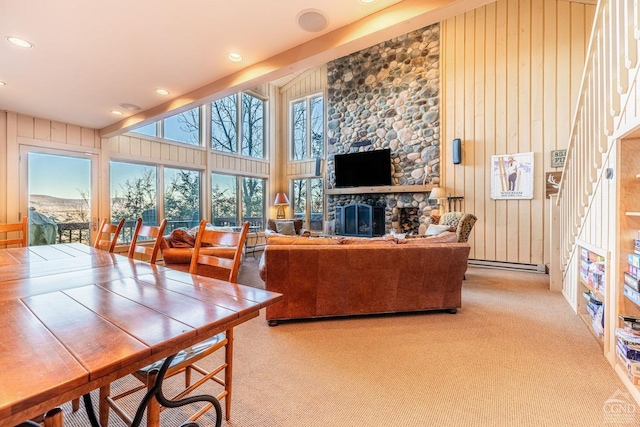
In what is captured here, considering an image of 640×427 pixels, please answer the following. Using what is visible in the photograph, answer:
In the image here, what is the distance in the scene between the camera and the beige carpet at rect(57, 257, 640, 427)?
1554 mm

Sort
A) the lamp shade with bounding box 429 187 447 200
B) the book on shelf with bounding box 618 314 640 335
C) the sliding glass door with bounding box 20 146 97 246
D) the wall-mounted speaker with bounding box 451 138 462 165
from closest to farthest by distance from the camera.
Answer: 1. the book on shelf with bounding box 618 314 640 335
2. the sliding glass door with bounding box 20 146 97 246
3. the lamp shade with bounding box 429 187 447 200
4. the wall-mounted speaker with bounding box 451 138 462 165

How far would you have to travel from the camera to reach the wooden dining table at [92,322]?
641 mm

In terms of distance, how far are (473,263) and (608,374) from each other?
3814 mm

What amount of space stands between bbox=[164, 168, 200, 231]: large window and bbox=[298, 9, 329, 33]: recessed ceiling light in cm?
482

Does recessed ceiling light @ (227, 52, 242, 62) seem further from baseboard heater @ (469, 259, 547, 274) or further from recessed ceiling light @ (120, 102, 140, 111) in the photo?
baseboard heater @ (469, 259, 547, 274)

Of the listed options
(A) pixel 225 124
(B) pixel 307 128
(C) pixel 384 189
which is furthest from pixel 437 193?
(A) pixel 225 124

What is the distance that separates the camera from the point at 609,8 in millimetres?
2002

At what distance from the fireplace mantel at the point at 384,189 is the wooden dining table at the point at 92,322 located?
17.0ft

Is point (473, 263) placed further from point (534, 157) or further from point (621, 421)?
point (621, 421)

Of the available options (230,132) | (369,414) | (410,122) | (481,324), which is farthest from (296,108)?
(369,414)

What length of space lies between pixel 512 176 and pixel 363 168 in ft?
9.31

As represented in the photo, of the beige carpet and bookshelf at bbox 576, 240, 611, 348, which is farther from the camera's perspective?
bookshelf at bbox 576, 240, 611, 348

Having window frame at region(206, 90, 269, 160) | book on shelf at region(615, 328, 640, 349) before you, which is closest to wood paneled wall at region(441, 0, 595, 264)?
book on shelf at region(615, 328, 640, 349)

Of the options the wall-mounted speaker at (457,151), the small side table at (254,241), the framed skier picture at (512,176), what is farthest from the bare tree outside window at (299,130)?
the framed skier picture at (512,176)
